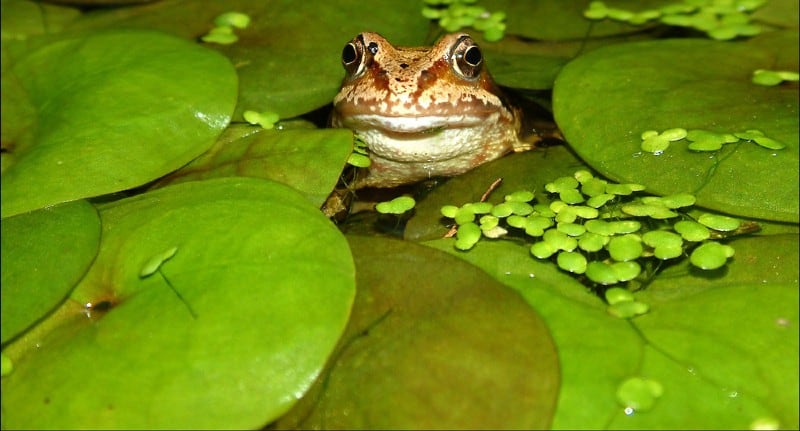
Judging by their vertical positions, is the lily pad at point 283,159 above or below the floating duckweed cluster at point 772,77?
below

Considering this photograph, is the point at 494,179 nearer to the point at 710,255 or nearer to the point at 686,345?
the point at 710,255

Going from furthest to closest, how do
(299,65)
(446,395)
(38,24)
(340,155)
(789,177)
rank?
(38,24), (299,65), (340,155), (789,177), (446,395)

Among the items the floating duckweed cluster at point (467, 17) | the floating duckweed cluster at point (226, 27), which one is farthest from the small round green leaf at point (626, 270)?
the floating duckweed cluster at point (226, 27)

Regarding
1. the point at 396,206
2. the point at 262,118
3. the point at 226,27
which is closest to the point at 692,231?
the point at 396,206

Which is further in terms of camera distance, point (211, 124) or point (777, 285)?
point (211, 124)

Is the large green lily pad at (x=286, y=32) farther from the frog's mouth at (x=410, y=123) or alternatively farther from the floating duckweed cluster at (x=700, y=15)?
the floating duckweed cluster at (x=700, y=15)

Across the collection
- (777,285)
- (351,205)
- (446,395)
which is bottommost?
(351,205)

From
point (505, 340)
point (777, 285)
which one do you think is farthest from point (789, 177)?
point (505, 340)

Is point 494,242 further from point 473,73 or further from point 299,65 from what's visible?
point 299,65
